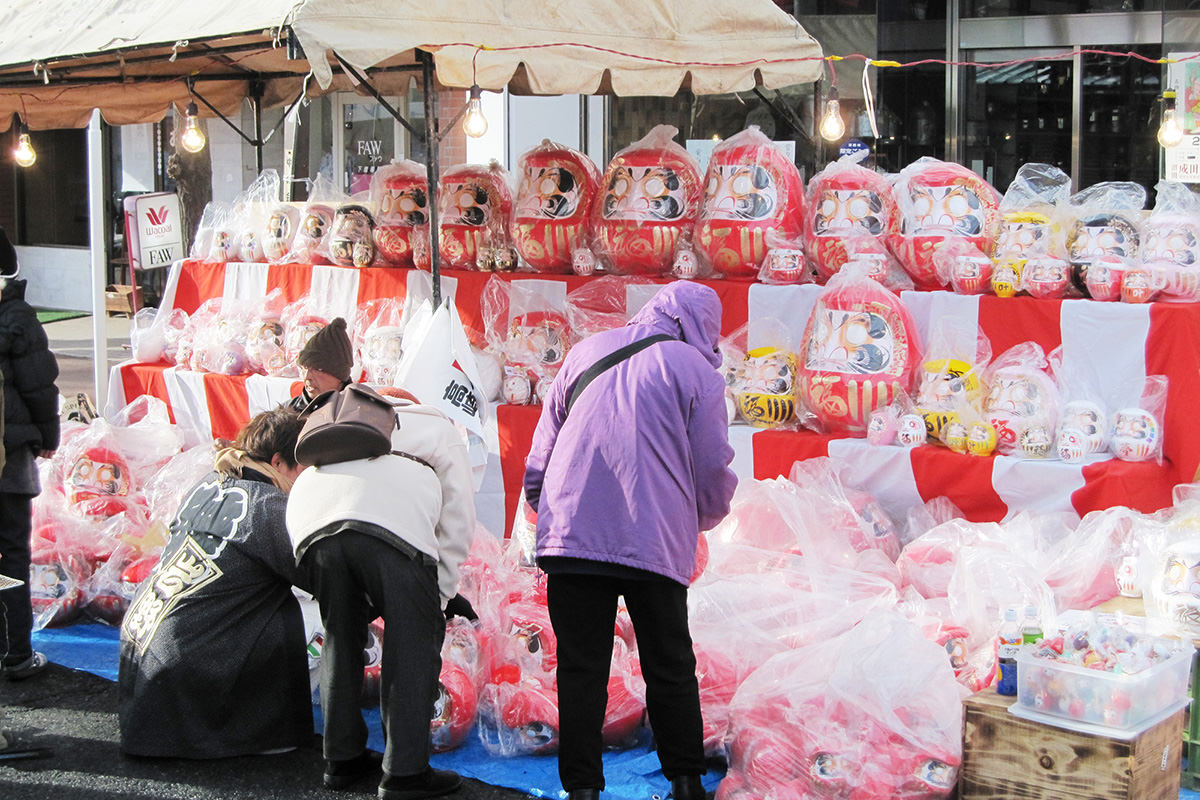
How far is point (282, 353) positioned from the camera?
7.10 m

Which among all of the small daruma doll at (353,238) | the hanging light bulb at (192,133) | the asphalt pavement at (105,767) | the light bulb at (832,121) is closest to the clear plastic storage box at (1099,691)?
the asphalt pavement at (105,767)

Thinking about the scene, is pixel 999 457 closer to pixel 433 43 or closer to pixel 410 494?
pixel 410 494

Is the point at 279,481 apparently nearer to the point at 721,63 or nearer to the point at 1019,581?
the point at 1019,581

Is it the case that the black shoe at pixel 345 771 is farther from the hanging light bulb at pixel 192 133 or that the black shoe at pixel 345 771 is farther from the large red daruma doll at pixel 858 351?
the hanging light bulb at pixel 192 133

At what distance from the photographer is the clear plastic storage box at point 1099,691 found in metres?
3.37

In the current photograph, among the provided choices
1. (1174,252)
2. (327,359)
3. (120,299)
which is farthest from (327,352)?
(120,299)

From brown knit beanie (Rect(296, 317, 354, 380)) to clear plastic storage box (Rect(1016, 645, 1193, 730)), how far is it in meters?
2.69

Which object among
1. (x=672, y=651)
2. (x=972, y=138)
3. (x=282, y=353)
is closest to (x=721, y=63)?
(x=282, y=353)

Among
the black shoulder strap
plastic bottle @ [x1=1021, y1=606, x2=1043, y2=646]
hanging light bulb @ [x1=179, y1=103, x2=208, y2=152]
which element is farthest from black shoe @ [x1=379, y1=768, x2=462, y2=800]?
hanging light bulb @ [x1=179, y1=103, x2=208, y2=152]

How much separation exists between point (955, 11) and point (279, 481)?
309 inches

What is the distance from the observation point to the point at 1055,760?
3438 millimetres

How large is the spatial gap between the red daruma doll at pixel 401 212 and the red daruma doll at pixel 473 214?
0.18m

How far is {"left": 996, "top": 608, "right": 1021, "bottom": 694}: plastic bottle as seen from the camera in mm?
3672

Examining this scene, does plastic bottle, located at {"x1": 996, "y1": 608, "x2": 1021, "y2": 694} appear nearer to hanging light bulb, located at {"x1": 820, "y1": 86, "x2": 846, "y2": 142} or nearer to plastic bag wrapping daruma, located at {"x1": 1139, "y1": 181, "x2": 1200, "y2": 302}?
plastic bag wrapping daruma, located at {"x1": 1139, "y1": 181, "x2": 1200, "y2": 302}
